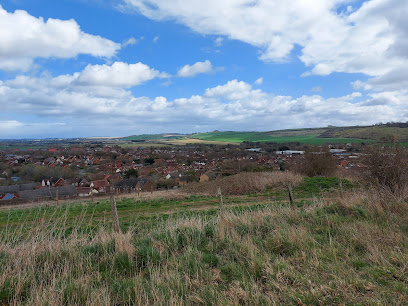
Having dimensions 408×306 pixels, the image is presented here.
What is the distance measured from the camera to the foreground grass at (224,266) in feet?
10.8

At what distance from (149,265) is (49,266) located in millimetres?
1690

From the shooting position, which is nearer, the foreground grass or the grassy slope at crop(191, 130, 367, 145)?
the foreground grass

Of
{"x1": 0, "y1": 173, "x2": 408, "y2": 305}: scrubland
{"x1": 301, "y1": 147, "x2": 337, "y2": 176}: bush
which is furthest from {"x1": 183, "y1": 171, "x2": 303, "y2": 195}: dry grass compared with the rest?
{"x1": 0, "y1": 173, "x2": 408, "y2": 305}: scrubland

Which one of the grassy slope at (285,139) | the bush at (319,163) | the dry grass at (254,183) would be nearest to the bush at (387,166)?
the dry grass at (254,183)

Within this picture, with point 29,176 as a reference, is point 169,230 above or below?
above

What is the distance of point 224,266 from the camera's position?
4168mm

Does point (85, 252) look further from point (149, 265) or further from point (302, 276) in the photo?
point (302, 276)

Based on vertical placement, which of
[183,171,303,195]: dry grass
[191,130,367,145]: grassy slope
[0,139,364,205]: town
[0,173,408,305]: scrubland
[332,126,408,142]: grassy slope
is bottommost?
[0,139,364,205]: town

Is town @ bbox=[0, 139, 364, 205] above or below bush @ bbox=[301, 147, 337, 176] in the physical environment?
below

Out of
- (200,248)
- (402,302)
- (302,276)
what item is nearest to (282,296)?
(302,276)

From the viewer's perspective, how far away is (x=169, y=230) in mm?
5953

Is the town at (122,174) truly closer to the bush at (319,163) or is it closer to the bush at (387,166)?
the bush at (319,163)

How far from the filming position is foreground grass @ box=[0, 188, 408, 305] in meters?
3.28

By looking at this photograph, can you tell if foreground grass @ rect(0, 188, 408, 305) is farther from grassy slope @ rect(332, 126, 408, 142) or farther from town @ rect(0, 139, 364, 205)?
town @ rect(0, 139, 364, 205)
